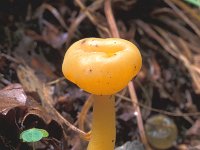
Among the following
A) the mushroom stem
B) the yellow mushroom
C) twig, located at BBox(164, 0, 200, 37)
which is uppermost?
the yellow mushroom

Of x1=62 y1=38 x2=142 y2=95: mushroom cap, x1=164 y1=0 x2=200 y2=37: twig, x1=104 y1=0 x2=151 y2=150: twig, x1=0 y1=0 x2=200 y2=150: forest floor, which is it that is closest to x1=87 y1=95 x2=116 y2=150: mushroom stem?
x1=62 y1=38 x2=142 y2=95: mushroom cap

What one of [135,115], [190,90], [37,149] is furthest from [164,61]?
[37,149]

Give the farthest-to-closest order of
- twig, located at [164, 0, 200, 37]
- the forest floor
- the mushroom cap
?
1. twig, located at [164, 0, 200, 37]
2. the forest floor
3. the mushroom cap

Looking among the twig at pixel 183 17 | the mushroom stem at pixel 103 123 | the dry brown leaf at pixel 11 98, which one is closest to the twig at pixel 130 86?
the twig at pixel 183 17

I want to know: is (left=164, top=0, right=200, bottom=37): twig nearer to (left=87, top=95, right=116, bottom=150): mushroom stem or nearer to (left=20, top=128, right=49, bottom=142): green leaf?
(left=87, top=95, right=116, bottom=150): mushroom stem

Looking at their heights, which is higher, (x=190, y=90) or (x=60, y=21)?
(x=60, y=21)

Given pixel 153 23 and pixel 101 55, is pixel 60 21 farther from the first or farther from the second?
pixel 101 55

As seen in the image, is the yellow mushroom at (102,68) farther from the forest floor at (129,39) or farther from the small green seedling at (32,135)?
the forest floor at (129,39)
